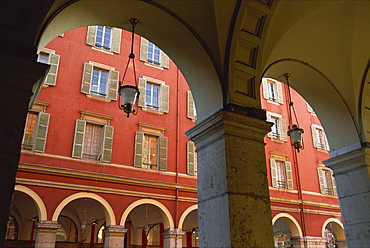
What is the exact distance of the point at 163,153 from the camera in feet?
43.4

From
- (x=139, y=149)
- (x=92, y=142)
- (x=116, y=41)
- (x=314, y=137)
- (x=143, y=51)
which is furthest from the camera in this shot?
(x=314, y=137)

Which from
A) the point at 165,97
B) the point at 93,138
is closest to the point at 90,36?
the point at 165,97

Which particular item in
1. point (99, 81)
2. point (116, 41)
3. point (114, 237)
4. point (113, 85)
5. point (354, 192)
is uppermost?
point (116, 41)

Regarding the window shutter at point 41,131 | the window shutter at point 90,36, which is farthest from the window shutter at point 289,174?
the window shutter at point 41,131

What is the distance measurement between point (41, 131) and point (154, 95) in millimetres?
4734

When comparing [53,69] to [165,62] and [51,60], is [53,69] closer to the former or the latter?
[51,60]

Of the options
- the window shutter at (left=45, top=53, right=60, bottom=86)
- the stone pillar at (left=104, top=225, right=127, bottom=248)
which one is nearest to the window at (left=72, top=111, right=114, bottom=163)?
the window shutter at (left=45, top=53, right=60, bottom=86)

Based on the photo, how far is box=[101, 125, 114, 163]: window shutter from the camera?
39.5 ft

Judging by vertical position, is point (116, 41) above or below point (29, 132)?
above

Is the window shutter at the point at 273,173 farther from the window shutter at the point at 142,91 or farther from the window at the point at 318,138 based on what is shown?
the window shutter at the point at 142,91

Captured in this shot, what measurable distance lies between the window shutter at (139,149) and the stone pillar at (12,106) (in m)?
9.72

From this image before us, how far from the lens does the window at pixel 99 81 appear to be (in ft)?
41.4

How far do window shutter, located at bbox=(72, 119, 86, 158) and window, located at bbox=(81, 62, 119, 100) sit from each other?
3.89 feet

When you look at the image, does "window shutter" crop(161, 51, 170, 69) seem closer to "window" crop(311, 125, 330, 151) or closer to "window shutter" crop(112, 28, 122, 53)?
"window shutter" crop(112, 28, 122, 53)
